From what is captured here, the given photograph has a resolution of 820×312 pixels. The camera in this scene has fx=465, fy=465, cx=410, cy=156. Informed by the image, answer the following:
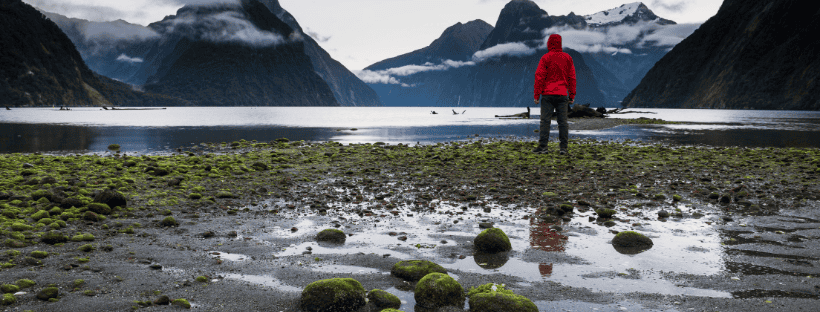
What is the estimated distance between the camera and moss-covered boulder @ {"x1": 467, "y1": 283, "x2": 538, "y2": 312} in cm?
420

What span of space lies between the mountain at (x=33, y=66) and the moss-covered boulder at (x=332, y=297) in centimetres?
21019

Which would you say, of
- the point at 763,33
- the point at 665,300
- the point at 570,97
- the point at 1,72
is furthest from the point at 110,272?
the point at 1,72

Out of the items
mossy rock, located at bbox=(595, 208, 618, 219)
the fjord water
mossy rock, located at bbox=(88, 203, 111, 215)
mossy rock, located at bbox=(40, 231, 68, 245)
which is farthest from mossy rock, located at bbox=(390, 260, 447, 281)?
the fjord water

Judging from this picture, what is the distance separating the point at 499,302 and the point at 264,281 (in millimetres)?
2592

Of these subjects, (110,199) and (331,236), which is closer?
(331,236)

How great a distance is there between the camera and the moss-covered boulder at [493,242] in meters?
6.17

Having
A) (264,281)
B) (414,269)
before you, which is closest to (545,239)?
(414,269)

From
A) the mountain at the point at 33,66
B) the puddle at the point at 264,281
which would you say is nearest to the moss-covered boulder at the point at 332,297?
the puddle at the point at 264,281

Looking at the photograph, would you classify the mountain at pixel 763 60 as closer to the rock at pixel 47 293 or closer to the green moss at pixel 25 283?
the rock at pixel 47 293

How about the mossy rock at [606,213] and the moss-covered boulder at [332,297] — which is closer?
the moss-covered boulder at [332,297]

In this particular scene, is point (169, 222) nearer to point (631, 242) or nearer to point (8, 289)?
point (8, 289)

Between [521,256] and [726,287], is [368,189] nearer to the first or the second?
[521,256]

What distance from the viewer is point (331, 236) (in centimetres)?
676

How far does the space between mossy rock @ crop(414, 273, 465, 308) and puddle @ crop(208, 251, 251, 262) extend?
2.54 metres
